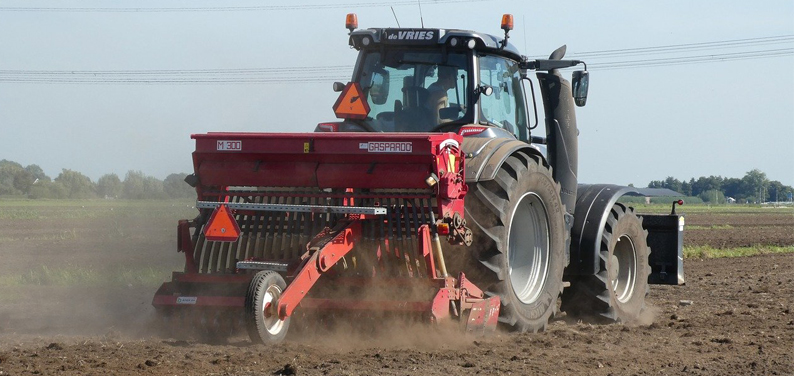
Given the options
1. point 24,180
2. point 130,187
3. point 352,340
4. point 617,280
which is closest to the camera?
point 352,340

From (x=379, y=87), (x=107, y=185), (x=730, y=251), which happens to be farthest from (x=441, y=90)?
(x=730, y=251)

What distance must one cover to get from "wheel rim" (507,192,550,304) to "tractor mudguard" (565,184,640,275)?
86cm

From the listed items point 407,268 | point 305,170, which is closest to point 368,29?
point 305,170

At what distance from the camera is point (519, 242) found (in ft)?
25.3

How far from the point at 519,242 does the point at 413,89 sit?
1542 mm

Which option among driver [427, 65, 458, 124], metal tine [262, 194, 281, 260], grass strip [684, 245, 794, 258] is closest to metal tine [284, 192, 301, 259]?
metal tine [262, 194, 281, 260]

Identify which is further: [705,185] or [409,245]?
[705,185]

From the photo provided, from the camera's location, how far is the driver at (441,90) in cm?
775

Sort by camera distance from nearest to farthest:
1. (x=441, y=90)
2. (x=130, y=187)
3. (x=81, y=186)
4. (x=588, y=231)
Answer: (x=441, y=90) < (x=588, y=231) < (x=130, y=187) < (x=81, y=186)

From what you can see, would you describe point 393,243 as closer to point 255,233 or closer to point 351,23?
point 255,233

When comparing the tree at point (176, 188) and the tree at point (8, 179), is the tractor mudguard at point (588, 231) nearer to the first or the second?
the tree at point (176, 188)

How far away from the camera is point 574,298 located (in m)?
8.59

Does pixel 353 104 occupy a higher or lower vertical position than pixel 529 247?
higher

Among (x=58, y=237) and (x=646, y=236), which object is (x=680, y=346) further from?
(x=58, y=237)
